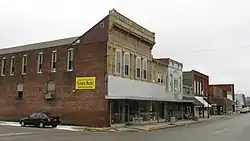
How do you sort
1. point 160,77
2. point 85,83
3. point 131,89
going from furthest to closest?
point 160,77 → point 131,89 → point 85,83

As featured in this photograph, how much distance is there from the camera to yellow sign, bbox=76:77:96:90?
32.3 meters

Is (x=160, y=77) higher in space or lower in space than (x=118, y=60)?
lower

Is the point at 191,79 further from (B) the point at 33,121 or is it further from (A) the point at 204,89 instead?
(B) the point at 33,121

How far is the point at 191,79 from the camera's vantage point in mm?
58812

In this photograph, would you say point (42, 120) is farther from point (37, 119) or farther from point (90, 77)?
point (90, 77)

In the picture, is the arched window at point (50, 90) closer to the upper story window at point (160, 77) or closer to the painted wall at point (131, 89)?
the painted wall at point (131, 89)

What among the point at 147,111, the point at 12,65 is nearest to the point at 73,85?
the point at 147,111

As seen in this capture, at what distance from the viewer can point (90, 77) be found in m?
32.6

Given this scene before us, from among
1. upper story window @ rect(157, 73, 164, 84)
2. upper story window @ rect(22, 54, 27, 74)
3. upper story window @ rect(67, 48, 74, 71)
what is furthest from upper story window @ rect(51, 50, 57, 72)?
upper story window @ rect(157, 73, 164, 84)

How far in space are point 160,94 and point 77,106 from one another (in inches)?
485

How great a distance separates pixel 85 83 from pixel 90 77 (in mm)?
788

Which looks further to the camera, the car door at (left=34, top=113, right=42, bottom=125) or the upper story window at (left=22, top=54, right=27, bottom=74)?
the upper story window at (left=22, top=54, right=27, bottom=74)

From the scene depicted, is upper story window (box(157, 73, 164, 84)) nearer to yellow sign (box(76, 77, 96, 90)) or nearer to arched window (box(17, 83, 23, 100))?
yellow sign (box(76, 77, 96, 90))


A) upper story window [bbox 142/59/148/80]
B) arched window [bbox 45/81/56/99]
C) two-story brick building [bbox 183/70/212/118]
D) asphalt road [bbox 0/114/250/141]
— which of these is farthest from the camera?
two-story brick building [bbox 183/70/212/118]
